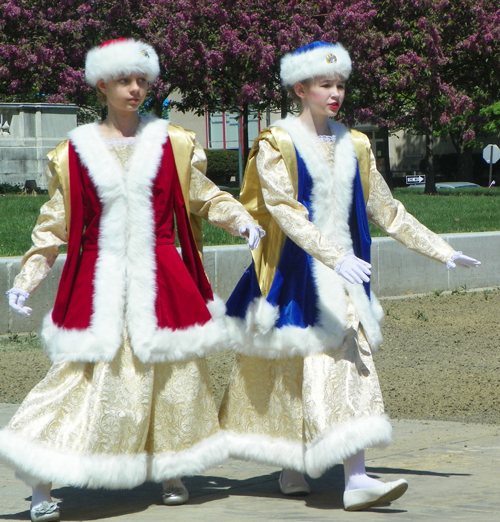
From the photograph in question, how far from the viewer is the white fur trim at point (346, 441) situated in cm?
397

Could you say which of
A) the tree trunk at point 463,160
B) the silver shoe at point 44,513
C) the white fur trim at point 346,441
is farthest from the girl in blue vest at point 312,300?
the tree trunk at point 463,160

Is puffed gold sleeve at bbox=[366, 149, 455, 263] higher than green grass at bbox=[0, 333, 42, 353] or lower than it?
higher

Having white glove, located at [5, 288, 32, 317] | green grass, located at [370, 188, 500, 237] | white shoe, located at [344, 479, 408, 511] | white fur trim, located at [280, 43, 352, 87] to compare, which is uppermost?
white fur trim, located at [280, 43, 352, 87]

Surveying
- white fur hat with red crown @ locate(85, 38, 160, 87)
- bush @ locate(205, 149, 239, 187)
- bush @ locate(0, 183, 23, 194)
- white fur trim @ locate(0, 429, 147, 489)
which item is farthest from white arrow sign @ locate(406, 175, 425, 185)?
white fur trim @ locate(0, 429, 147, 489)

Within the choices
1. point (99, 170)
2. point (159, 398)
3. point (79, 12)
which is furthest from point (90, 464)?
point (79, 12)

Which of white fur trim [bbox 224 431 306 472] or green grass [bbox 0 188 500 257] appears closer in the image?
white fur trim [bbox 224 431 306 472]

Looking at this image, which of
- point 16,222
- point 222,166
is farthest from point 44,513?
point 222,166

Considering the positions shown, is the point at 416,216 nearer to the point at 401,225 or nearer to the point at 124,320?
the point at 401,225

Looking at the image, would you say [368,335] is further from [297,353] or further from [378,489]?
[378,489]

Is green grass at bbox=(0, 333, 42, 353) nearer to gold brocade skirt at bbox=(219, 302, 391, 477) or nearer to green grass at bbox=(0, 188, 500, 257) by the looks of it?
green grass at bbox=(0, 188, 500, 257)

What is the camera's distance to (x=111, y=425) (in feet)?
12.9

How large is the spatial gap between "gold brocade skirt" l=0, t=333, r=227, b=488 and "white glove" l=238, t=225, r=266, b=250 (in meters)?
0.57

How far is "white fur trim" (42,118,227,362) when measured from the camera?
13.2ft

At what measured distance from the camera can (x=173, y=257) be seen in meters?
4.22
